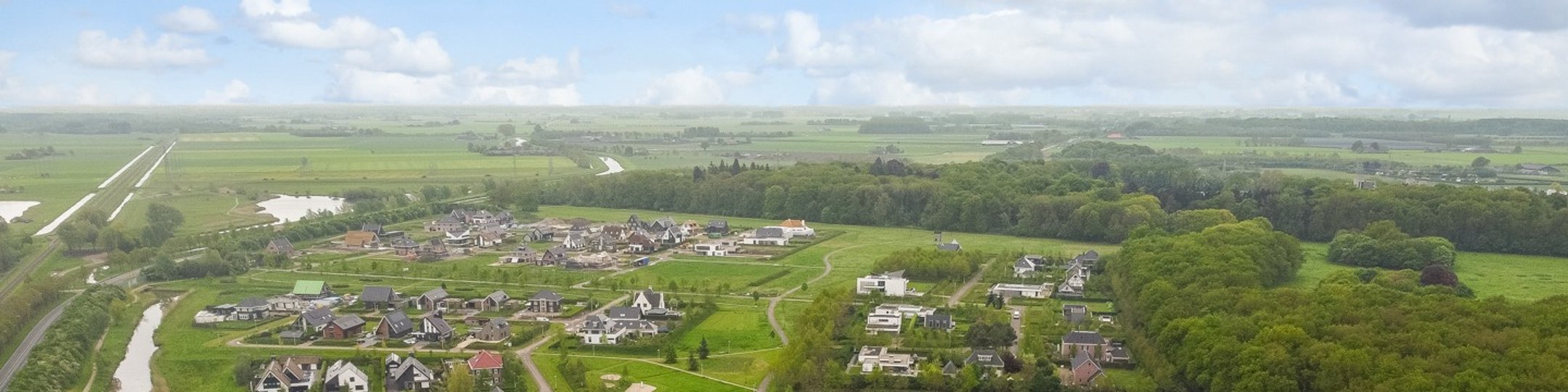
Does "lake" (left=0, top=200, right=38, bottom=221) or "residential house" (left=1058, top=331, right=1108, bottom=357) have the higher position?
"residential house" (left=1058, top=331, right=1108, bottom=357)

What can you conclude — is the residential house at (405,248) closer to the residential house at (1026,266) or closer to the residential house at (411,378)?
the residential house at (411,378)

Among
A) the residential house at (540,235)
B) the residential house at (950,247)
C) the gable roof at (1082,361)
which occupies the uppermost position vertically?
the gable roof at (1082,361)

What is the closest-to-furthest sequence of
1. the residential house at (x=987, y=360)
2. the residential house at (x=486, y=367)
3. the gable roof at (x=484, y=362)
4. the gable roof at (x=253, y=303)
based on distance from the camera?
the residential house at (x=486, y=367)
the gable roof at (x=484, y=362)
the residential house at (x=987, y=360)
the gable roof at (x=253, y=303)

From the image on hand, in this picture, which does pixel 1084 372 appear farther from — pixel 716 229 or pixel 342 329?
pixel 716 229

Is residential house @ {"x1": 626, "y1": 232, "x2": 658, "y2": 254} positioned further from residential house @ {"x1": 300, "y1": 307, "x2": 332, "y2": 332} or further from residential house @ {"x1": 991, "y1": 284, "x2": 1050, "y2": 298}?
residential house @ {"x1": 300, "y1": 307, "x2": 332, "y2": 332}

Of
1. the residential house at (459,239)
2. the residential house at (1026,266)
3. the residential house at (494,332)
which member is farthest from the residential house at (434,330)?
the residential house at (1026,266)

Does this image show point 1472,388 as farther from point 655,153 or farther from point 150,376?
point 655,153

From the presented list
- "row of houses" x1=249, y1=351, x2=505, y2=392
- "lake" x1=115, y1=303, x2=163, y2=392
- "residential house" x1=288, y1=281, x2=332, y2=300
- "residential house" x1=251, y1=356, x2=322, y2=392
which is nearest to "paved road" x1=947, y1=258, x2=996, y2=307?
"row of houses" x1=249, y1=351, x2=505, y2=392

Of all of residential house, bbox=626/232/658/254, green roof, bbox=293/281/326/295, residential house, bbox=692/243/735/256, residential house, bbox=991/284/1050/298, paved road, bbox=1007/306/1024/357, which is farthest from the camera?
residential house, bbox=626/232/658/254
